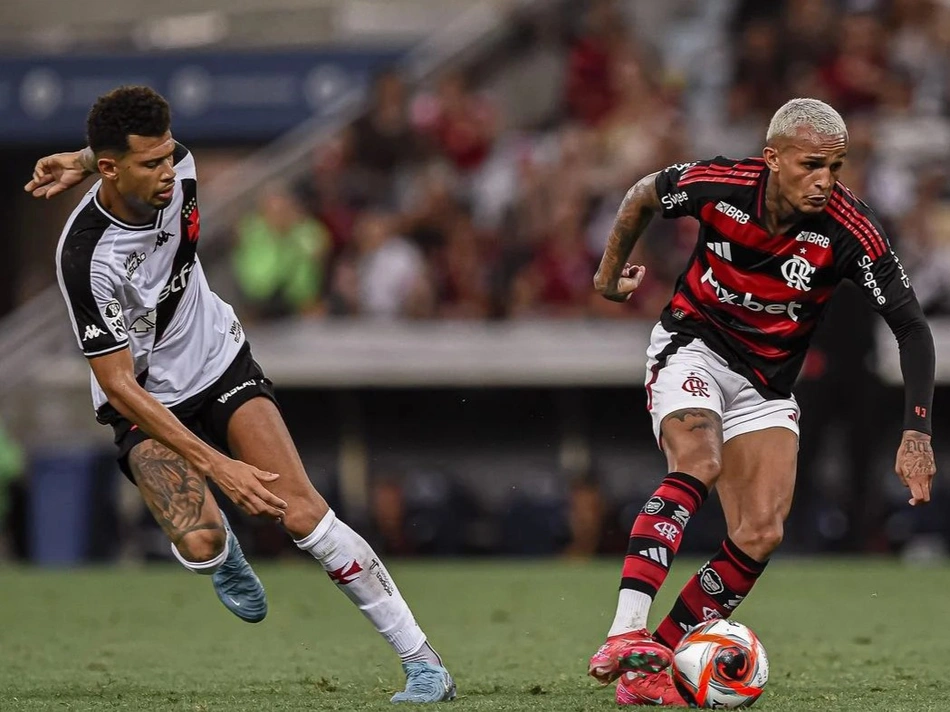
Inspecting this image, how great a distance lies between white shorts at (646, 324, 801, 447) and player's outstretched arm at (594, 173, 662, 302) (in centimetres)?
35

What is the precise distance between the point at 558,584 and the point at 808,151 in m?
6.69

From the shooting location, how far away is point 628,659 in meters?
6.08

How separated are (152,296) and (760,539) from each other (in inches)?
102

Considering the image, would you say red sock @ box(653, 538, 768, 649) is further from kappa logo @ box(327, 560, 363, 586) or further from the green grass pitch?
kappa logo @ box(327, 560, 363, 586)

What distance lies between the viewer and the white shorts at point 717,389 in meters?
7.04

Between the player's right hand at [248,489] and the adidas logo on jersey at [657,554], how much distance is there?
1347mm

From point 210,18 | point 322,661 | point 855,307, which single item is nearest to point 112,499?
point 855,307

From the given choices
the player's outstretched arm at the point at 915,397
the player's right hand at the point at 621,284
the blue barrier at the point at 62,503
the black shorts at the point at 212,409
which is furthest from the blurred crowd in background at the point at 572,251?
the black shorts at the point at 212,409

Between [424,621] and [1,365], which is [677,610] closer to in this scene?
[424,621]

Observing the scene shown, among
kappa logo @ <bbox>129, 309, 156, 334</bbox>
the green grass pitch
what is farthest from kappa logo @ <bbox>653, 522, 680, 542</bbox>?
kappa logo @ <bbox>129, 309, 156, 334</bbox>

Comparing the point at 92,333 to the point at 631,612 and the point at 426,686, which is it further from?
the point at 631,612

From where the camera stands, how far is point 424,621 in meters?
10.7

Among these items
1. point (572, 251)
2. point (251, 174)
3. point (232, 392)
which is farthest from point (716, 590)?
point (251, 174)

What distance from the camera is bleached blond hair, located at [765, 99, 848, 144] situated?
6.62 meters
